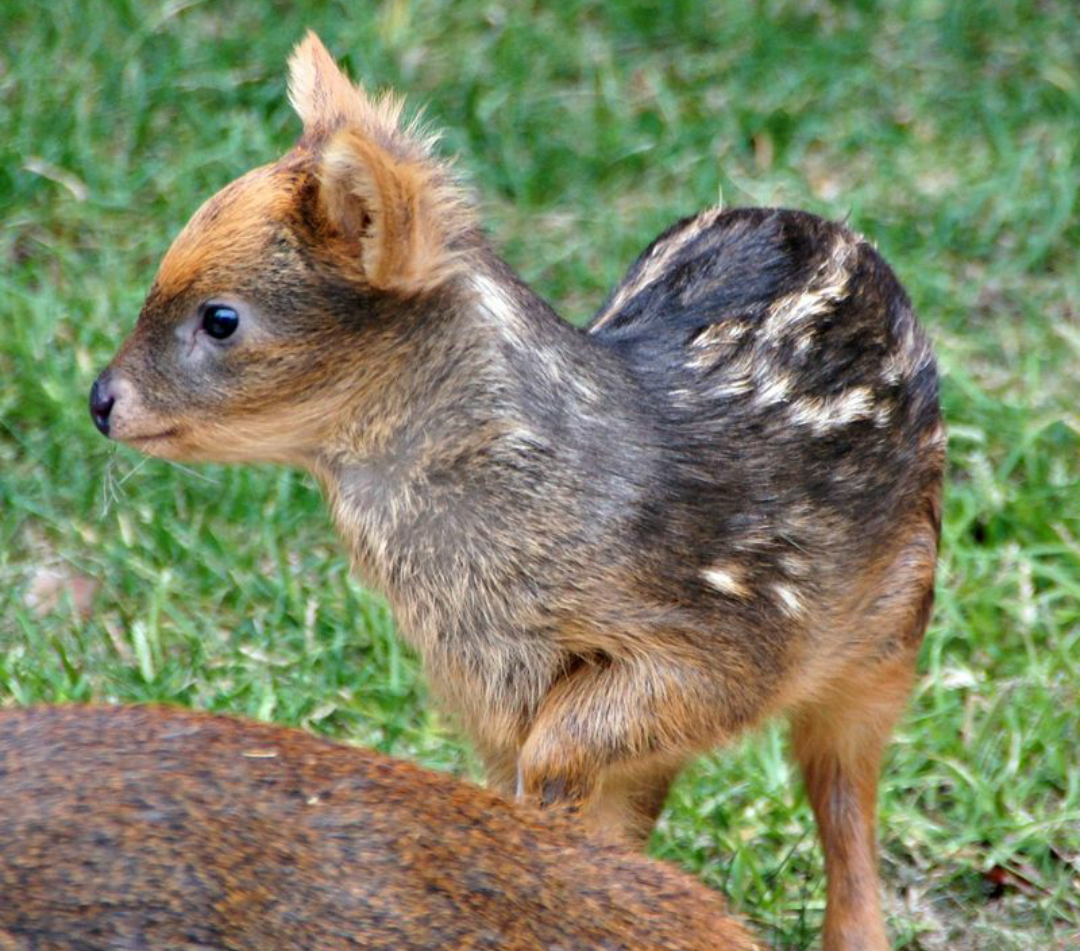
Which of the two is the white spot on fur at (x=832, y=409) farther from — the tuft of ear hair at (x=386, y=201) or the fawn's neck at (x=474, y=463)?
the tuft of ear hair at (x=386, y=201)

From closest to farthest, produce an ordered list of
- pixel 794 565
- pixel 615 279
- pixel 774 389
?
pixel 794 565
pixel 774 389
pixel 615 279

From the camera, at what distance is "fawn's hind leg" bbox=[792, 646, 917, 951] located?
13.6ft

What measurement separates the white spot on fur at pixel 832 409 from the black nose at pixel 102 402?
4.17 ft

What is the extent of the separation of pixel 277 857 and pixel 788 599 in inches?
63.5

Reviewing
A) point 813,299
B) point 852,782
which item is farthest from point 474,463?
point 852,782

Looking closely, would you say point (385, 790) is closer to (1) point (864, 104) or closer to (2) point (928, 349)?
(2) point (928, 349)

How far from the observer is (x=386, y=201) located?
356 centimetres

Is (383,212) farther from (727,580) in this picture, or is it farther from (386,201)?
(727,580)

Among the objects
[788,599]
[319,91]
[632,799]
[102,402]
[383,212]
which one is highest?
[319,91]

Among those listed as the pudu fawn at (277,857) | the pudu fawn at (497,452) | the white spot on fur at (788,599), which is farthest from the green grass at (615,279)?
the pudu fawn at (277,857)

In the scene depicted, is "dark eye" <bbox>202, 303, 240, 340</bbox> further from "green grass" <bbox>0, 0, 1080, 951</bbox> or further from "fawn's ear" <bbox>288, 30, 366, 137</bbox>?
"green grass" <bbox>0, 0, 1080, 951</bbox>

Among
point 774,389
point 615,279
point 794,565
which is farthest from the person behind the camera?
point 615,279

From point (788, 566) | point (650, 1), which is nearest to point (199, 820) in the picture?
point (788, 566)

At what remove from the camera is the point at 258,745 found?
2584 mm
